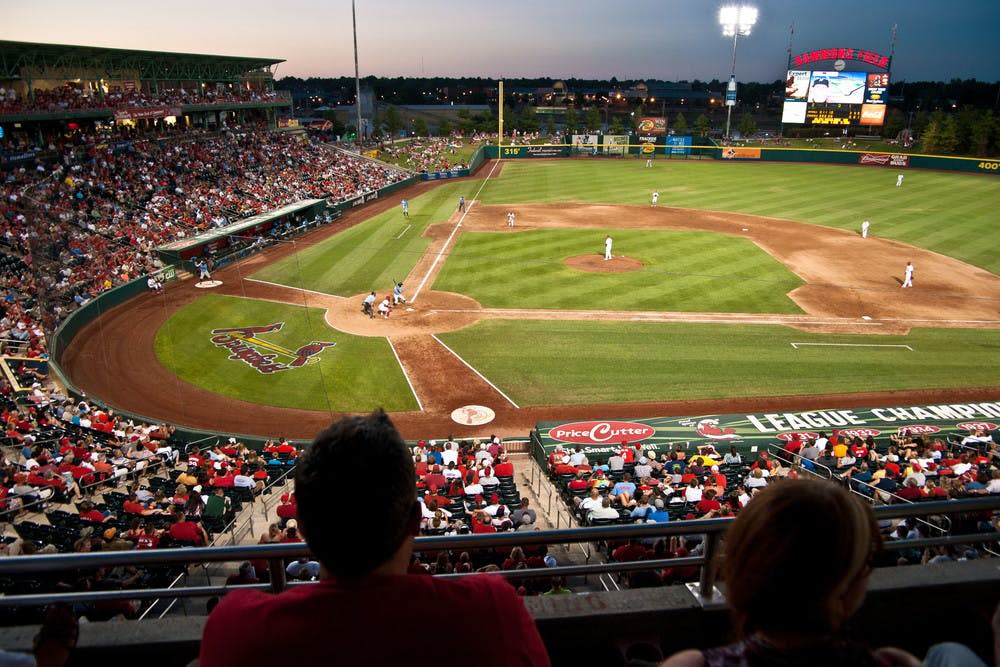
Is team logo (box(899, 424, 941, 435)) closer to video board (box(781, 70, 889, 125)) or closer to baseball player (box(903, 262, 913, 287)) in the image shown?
baseball player (box(903, 262, 913, 287))

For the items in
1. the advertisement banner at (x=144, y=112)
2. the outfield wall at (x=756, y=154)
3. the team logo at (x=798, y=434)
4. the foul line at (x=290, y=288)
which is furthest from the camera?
the outfield wall at (x=756, y=154)

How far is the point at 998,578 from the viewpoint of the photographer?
3551 millimetres

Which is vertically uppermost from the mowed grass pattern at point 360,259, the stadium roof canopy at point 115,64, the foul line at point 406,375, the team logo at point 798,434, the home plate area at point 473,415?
the stadium roof canopy at point 115,64

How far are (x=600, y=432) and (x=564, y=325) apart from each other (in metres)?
8.97

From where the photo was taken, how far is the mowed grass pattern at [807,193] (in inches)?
1570

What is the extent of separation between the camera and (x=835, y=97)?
77938 mm

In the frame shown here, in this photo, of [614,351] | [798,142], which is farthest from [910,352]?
[798,142]

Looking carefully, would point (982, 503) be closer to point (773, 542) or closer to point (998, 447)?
point (773, 542)

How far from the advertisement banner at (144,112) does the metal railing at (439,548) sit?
159 ft

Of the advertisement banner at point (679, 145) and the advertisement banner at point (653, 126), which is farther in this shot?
the advertisement banner at point (653, 126)

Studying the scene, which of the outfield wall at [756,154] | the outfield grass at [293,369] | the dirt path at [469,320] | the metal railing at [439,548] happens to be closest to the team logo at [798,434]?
the dirt path at [469,320]

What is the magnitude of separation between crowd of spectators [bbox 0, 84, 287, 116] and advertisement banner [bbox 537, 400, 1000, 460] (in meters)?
36.6

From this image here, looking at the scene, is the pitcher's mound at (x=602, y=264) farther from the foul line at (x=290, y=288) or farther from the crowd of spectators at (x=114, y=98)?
→ the crowd of spectators at (x=114, y=98)

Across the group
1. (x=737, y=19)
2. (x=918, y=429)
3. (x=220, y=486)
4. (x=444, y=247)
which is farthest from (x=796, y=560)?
(x=737, y=19)
